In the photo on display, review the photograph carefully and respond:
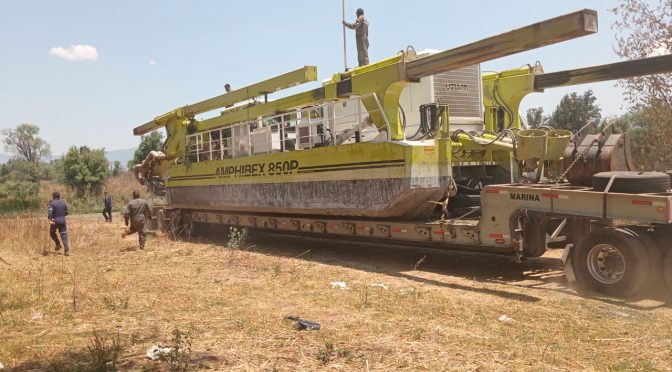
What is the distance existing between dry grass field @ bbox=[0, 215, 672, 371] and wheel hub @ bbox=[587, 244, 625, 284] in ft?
1.25

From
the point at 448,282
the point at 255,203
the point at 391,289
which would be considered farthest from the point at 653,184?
the point at 255,203

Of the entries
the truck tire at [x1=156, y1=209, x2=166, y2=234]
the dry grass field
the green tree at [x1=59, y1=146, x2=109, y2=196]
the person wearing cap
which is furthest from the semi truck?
the green tree at [x1=59, y1=146, x2=109, y2=196]

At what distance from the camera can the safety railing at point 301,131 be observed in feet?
34.4

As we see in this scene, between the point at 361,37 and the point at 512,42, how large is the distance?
524 cm

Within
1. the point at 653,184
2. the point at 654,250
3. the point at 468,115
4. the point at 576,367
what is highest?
the point at 468,115

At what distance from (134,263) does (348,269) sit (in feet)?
14.7

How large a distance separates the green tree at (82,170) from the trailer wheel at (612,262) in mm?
39110

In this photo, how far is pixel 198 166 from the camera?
15016 millimetres

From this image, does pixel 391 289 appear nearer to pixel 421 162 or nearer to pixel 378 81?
pixel 421 162

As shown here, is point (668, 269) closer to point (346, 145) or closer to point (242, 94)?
point (346, 145)

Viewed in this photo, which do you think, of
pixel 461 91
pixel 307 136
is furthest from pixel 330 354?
pixel 461 91

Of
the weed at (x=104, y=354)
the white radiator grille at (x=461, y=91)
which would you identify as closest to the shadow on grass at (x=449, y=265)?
the white radiator grille at (x=461, y=91)

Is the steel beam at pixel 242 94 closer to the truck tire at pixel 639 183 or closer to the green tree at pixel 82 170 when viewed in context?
the truck tire at pixel 639 183

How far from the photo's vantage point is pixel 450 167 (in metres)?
9.31
